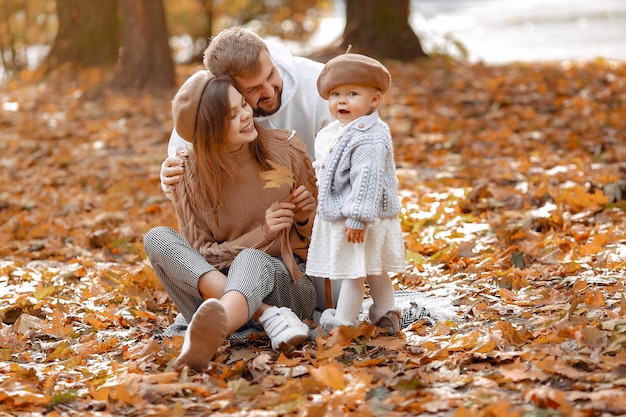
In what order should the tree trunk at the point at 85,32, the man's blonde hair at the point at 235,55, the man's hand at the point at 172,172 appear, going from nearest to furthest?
the man's blonde hair at the point at 235,55 < the man's hand at the point at 172,172 < the tree trunk at the point at 85,32

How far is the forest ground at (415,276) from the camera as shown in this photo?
284 centimetres

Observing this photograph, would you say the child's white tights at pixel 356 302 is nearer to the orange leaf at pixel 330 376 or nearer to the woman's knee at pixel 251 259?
the woman's knee at pixel 251 259

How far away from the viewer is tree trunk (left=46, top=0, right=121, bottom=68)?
11.5 m

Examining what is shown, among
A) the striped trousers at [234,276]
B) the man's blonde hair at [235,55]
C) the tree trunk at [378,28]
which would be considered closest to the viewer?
the striped trousers at [234,276]

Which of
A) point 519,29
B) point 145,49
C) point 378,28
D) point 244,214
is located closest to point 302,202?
point 244,214

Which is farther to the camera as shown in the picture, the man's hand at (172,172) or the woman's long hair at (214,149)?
the man's hand at (172,172)

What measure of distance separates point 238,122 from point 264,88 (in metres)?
0.27

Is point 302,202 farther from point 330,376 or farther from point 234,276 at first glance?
point 330,376

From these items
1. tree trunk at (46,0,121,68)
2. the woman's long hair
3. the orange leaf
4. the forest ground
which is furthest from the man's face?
tree trunk at (46,0,121,68)

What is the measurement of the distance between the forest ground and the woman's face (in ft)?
2.61

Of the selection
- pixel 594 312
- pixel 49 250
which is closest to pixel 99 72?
pixel 49 250

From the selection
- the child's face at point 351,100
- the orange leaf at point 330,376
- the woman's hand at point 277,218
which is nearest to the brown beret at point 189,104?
the woman's hand at point 277,218

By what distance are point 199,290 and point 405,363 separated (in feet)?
2.95

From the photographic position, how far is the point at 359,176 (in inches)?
124
